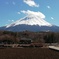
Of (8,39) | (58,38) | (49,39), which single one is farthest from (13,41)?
(58,38)

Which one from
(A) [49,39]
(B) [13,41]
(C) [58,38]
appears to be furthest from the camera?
(C) [58,38]

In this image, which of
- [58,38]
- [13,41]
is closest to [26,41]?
[13,41]

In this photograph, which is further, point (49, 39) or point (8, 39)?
point (49, 39)

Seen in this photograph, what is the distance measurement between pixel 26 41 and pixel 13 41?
8.56m

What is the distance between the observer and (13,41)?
122188 millimetres

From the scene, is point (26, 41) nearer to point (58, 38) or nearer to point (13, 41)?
point (13, 41)

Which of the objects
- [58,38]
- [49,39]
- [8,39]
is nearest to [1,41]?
[8,39]

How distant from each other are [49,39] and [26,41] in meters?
13.8

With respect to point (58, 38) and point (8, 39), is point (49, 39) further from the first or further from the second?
point (8, 39)

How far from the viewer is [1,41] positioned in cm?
12388

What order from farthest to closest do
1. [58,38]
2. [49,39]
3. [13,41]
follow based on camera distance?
[58,38]
[49,39]
[13,41]

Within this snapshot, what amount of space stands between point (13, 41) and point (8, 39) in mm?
3023

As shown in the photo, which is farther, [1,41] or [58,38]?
[58,38]

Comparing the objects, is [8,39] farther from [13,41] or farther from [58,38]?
[58,38]
